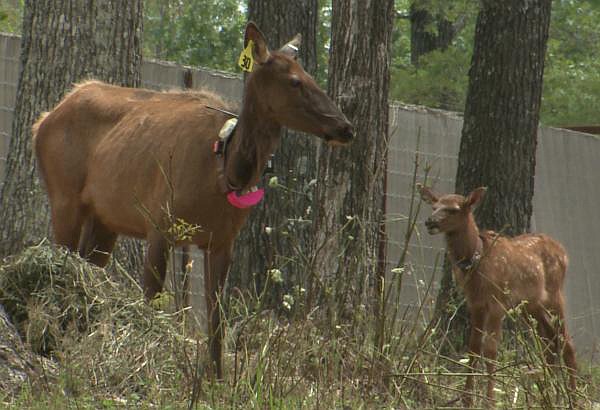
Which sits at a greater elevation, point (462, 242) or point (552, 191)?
point (462, 242)

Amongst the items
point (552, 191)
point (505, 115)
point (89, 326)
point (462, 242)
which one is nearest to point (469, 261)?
point (462, 242)

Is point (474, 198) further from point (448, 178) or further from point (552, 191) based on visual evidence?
point (552, 191)

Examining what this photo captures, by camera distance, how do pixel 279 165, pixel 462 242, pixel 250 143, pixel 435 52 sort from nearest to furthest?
pixel 250 143
pixel 462 242
pixel 279 165
pixel 435 52

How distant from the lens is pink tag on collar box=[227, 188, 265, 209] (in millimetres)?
8242

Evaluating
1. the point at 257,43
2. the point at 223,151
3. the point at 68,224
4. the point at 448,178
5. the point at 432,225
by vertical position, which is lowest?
the point at 448,178

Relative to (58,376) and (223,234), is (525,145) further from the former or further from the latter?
(58,376)

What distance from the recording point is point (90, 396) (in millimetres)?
6410

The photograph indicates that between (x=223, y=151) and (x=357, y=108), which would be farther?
(x=357, y=108)

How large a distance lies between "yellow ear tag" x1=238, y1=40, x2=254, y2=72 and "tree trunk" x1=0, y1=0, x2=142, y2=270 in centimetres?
188

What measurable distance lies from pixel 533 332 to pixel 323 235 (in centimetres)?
344

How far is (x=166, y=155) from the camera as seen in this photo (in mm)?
8688

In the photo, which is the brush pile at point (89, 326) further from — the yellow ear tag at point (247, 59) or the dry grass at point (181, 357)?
the yellow ear tag at point (247, 59)

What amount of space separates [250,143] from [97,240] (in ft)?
5.47

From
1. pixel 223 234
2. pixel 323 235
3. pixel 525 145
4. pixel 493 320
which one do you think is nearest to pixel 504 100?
pixel 525 145
